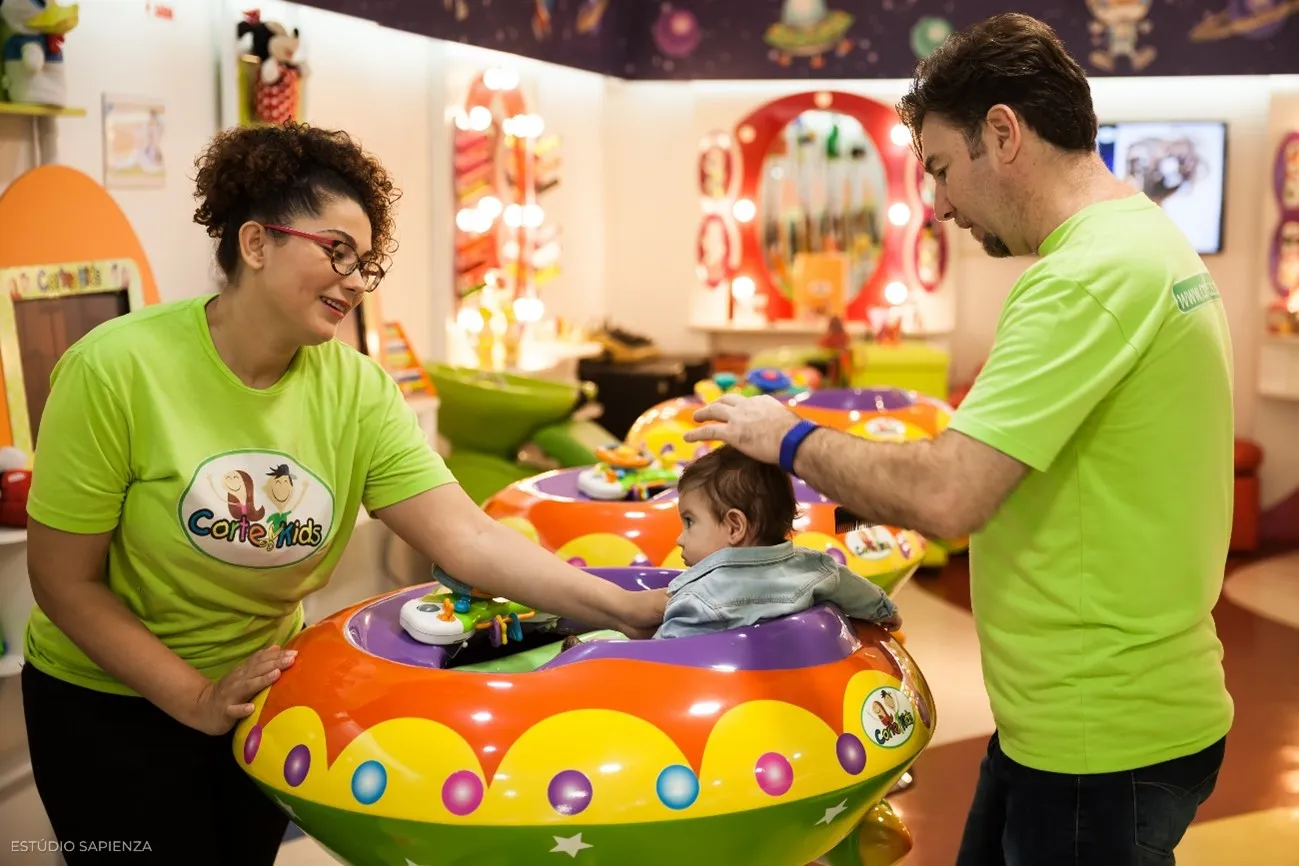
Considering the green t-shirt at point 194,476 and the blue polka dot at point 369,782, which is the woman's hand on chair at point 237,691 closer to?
the green t-shirt at point 194,476

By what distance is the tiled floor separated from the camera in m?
3.52

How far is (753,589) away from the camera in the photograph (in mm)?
2092

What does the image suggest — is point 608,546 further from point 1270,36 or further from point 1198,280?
point 1270,36

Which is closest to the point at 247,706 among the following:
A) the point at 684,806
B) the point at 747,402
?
the point at 684,806

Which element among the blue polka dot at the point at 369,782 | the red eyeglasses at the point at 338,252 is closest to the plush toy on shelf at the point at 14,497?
the red eyeglasses at the point at 338,252

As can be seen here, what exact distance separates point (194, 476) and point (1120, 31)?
665 centimetres

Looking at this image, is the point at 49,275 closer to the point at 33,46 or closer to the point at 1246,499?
the point at 33,46

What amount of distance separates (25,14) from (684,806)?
2.56 m

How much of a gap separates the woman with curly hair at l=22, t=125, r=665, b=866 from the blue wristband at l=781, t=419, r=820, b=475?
0.69m

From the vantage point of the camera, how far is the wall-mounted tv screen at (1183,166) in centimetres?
730

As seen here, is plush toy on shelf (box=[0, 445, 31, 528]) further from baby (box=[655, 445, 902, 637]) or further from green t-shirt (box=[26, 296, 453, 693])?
baby (box=[655, 445, 902, 637])

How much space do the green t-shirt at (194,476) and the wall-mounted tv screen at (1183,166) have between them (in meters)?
6.21

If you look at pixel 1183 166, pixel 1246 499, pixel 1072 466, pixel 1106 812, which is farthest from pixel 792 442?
pixel 1183 166

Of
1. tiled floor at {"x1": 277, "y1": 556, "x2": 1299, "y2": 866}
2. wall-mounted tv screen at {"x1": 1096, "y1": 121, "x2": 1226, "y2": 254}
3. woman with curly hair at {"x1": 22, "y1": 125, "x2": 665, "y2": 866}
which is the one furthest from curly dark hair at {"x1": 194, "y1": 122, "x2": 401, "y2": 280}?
wall-mounted tv screen at {"x1": 1096, "y1": 121, "x2": 1226, "y2": 254}
